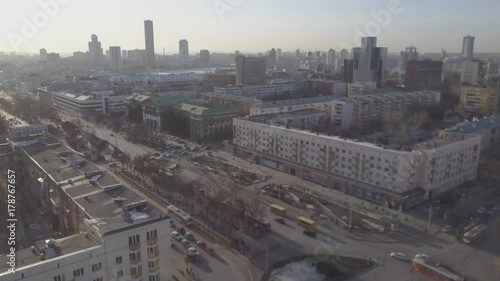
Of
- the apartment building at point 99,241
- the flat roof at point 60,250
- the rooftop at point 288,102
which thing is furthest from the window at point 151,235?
the rooftop at point 288,102

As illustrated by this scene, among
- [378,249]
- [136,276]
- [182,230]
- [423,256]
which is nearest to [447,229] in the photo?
[423,256]

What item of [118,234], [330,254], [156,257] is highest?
[118,234]

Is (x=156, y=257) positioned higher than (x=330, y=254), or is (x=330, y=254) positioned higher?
(x=156, y=257)

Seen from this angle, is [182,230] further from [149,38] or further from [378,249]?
[149,38]

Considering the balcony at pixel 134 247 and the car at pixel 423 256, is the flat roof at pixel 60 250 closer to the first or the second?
the balcony at pixel 134 247

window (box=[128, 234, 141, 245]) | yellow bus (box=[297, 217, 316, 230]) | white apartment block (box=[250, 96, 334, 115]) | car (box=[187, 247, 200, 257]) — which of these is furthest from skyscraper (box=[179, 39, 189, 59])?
window (box=[128, 234, 141, 245])

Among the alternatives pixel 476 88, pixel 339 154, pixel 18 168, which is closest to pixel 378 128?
pixel 476 88

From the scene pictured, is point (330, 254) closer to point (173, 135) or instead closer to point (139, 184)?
point (139, 184)

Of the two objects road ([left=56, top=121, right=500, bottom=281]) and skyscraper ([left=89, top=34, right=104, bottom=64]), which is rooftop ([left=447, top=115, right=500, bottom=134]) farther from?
skyscraper ([left=89, top=34, right=104, bottom=64])
